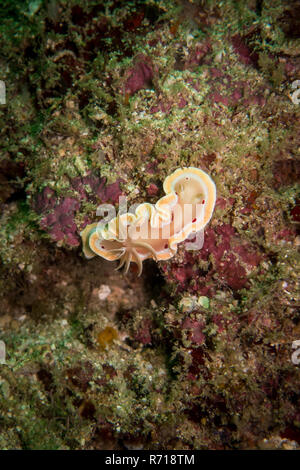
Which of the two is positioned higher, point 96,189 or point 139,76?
point 139,76

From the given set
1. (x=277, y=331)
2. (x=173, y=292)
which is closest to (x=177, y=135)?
(x=173, y=292)

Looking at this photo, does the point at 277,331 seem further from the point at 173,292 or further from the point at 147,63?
the point at 147,63

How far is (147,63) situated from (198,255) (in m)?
2.42

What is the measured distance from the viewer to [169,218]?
9.98ft

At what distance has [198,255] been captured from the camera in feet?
10.5

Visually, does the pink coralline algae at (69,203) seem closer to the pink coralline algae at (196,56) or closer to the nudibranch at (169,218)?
the nudibranch at (169,218)

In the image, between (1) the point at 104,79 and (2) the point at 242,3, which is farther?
(2) the point at 242,3

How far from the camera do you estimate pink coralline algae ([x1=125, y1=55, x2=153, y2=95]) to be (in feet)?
10.5

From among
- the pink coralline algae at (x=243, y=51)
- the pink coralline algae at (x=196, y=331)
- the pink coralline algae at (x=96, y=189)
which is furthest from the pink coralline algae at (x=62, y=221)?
the pink coralline algae at (x=243, y=51)

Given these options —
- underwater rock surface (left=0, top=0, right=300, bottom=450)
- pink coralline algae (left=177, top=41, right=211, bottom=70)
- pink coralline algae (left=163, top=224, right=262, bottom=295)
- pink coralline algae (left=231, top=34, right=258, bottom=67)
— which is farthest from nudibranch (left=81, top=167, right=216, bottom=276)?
pink coralline algae (left=231, top=34, right=258, bottom=67)

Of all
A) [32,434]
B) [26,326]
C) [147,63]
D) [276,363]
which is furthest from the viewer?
[26,326]

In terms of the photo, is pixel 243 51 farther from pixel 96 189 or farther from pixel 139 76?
pixel 96 189

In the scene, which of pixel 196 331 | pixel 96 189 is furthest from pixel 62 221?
pixel 196 331

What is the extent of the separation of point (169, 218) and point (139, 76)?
1802mm
